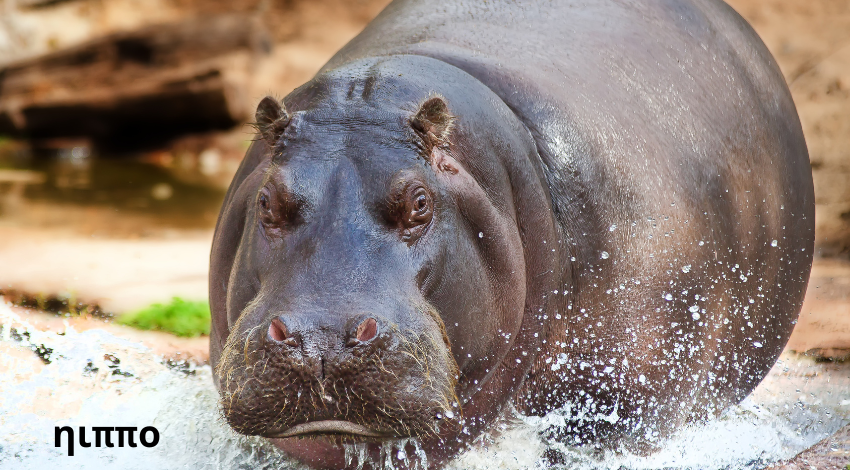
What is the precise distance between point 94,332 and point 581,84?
2.99 metres

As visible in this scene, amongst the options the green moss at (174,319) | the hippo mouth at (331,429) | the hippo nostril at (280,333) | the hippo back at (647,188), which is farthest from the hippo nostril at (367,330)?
the green moss at (174,319)

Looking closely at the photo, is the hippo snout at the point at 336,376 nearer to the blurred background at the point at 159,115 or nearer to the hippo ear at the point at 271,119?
the hippo ear at the point at 271,119

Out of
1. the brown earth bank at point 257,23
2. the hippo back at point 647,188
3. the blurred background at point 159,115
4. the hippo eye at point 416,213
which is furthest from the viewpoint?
the brown earth bank at point 257,23

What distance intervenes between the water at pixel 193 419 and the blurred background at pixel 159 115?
1.75 metres

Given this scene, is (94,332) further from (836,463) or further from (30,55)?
(30,55)

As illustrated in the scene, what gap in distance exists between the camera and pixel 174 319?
6.25m

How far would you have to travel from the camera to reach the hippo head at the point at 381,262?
2816 mm

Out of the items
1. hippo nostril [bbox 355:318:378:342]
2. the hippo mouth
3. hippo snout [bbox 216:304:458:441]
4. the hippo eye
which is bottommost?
the hippo mouth

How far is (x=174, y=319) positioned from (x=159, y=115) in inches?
346

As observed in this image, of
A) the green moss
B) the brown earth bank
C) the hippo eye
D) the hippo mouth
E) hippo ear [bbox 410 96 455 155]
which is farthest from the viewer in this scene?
the brown earth bank

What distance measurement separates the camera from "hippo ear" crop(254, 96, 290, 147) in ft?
10.7

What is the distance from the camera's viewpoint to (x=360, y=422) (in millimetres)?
2887

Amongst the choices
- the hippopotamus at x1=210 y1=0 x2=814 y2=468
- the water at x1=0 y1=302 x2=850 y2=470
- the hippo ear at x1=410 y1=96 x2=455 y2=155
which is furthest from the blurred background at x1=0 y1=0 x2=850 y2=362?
the hippo ear at x1=410 y1=96 x2=455 y2=155

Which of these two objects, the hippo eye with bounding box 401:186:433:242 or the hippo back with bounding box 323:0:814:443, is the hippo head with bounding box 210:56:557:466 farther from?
the hippo back with bounding box 323:0:814:443
